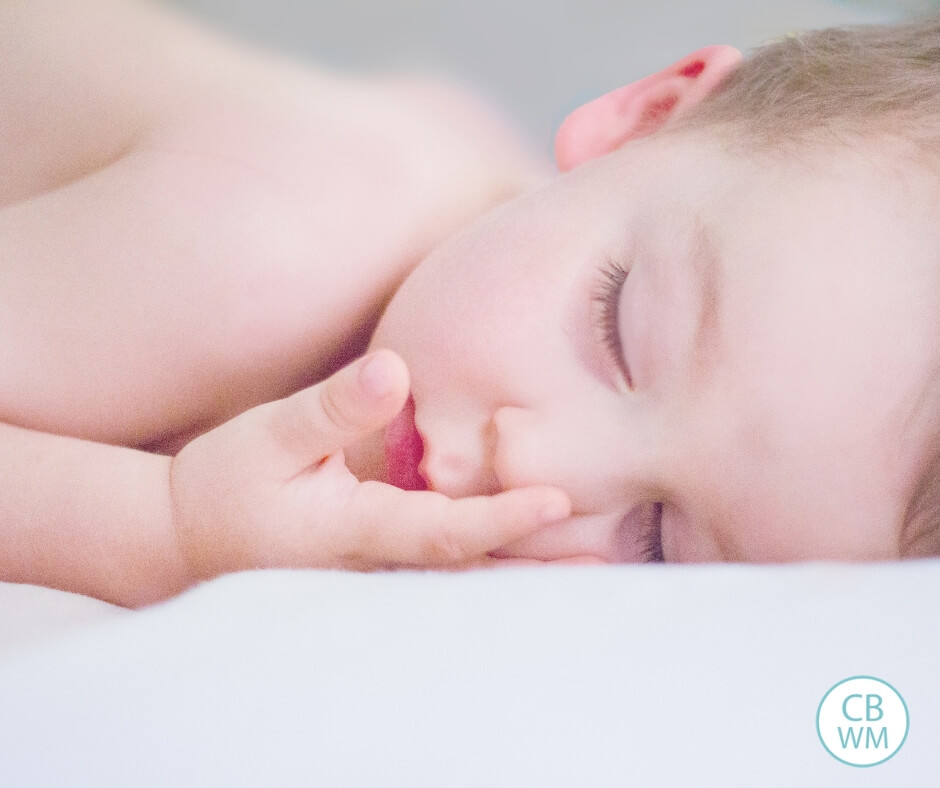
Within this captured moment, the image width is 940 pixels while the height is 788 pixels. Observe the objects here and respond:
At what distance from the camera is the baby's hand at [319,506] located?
50 centimetres

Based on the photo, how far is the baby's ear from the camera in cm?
77

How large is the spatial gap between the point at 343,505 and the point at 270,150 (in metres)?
0.43

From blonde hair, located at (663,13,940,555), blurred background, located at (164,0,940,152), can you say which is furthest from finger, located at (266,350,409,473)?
blurred background, located at (164,0,940,152)

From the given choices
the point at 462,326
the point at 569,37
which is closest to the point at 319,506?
the point at 462,326

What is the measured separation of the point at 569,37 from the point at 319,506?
2.85 ft

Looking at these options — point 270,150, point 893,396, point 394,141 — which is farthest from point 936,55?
point 270,150

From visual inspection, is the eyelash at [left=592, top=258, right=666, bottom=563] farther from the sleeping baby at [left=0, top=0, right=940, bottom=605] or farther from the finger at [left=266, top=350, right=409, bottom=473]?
the finger at [left=266, top=350, right=409, bottom=473]

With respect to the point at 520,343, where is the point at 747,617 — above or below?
below

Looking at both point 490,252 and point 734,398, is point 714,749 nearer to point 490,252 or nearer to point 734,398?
point 734,398

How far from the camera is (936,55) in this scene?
67 cm

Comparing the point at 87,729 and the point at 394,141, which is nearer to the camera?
the point at 87,729

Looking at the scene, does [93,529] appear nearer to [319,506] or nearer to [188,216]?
[319,506]

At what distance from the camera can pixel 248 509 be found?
521 millimetres

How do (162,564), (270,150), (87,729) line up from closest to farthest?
1. (87,729)
2. (162,564)
3. (270,150)
